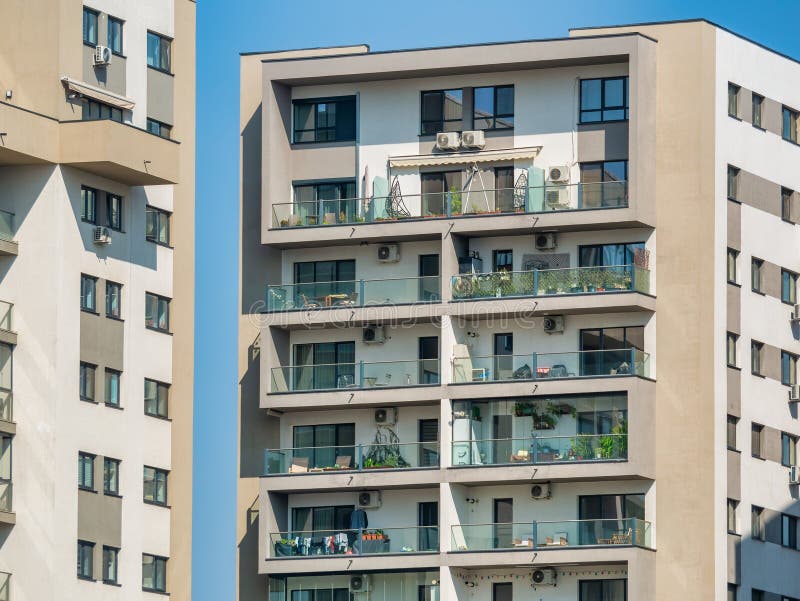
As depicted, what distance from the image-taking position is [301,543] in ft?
323

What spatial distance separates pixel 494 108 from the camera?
100m

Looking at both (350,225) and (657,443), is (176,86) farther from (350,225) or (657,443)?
(657,443)

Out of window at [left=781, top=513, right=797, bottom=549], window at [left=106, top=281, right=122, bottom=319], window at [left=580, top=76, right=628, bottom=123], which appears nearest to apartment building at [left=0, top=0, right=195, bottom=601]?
window at [left=106, top=281, right=122, bottom=319]

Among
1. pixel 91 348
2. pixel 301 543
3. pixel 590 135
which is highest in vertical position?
pixel 590 135

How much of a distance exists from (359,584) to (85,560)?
10.5 meters

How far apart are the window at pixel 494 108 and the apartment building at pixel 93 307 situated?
10089 mm

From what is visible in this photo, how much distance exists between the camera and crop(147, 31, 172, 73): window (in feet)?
319

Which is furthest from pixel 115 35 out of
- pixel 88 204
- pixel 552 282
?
pixel 552 282

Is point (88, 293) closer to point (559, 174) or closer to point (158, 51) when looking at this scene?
point (158, 51)

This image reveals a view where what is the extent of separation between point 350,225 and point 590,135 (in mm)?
8335

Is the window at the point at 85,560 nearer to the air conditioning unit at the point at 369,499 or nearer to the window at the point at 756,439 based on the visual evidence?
the air conditioning unit at the point at 369,499

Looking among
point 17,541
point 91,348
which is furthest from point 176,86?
point 17,541

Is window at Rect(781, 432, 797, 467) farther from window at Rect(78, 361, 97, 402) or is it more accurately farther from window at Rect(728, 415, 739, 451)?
window at Rect(78, 361, 97, 402)

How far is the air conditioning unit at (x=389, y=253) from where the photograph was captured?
100 m
